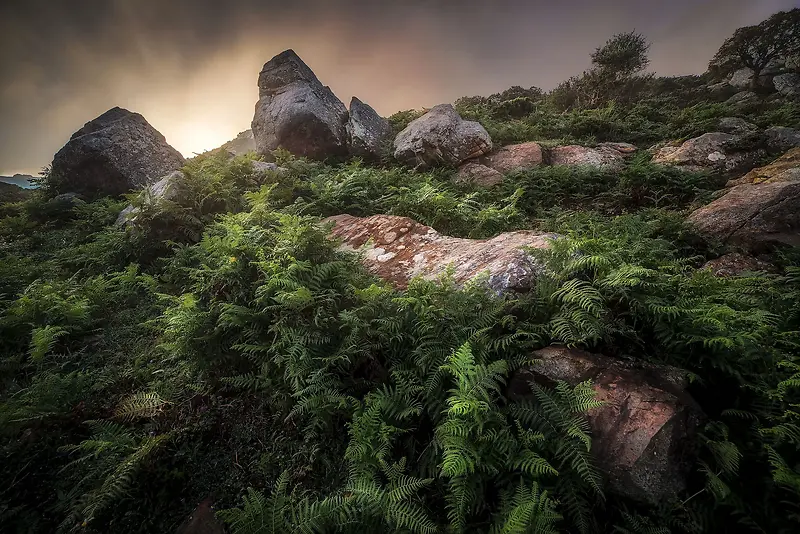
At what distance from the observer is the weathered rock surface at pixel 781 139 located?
8.88 m

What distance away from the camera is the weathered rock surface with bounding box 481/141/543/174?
10.9 metres

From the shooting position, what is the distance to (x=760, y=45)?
20.3 m

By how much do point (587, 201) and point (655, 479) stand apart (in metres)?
7.33

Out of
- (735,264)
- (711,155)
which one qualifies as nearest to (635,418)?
(735,264)

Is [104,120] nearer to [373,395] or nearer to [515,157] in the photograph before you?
[515,157]

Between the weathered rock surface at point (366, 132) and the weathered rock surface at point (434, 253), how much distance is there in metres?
5.98

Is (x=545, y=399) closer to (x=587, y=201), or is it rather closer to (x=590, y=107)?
(x=587, y=201)

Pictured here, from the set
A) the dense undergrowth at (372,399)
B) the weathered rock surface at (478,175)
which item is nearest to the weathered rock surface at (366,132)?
the weathered rock surface at (478,175)

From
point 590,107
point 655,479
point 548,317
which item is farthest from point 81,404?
point 590,107

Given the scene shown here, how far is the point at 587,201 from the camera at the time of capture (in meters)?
8.36

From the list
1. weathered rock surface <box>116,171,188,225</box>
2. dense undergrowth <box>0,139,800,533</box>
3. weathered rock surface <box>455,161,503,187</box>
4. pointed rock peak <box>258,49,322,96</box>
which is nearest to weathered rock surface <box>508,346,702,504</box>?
dense undergrowth <box>0,139,800,533</box>

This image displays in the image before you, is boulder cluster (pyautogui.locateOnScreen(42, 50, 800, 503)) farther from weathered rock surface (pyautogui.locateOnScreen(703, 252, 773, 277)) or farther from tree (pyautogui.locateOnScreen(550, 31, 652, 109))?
tree (pyautogui.locateOnScreen(550, 31, 652, 109))

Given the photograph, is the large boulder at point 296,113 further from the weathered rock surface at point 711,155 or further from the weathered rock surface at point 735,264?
the weathered rock surface at point 735,264

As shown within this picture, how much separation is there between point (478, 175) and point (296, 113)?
706cm
